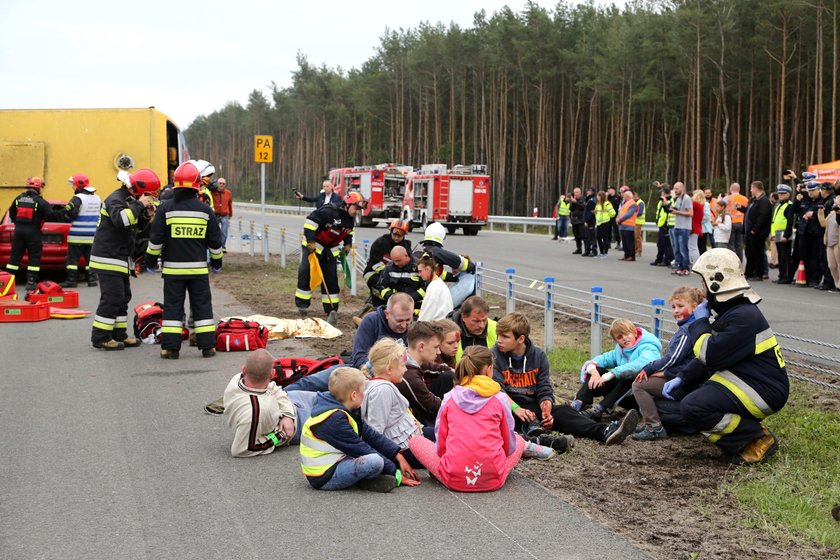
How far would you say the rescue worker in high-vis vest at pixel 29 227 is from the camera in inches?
676

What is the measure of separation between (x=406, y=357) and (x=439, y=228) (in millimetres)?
4322

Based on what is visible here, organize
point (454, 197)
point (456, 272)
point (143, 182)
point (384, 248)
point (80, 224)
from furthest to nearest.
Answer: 1. point (454, 197)
2. point (80, 224)
3. point (384, 248)
4. point (143, 182)
5. point (456, 272)

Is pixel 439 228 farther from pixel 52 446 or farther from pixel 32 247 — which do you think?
pixel 32 247

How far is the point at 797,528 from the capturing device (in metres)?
5.19

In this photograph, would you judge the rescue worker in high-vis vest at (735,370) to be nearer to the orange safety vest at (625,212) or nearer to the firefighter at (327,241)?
the firefighter at (327,241)

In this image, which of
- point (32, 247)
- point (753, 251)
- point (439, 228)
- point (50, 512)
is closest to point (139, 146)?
point (32, 247)

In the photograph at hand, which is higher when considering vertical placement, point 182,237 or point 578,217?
point 578,217

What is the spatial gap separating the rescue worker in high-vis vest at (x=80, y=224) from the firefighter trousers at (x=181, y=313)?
25.1 ft

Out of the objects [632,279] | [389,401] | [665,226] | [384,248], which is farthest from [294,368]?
[665,226]

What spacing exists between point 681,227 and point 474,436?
15.8 metres

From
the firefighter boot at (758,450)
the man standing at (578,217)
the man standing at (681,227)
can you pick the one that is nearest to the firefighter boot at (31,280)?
the man standing at (681,227)

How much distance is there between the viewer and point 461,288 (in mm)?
10836

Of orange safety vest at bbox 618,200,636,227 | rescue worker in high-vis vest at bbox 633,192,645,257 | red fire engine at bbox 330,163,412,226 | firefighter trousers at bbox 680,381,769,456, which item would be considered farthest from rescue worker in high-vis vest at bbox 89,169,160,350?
red fire engine at bbox 330,163,412,226

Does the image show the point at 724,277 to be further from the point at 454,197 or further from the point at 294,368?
the point at 454,197
